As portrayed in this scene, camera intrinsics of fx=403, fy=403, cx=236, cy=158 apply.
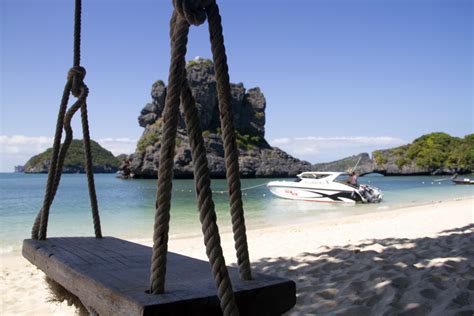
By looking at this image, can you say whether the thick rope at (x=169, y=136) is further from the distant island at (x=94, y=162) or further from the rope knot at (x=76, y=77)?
the distant island at (x=94, y=162)

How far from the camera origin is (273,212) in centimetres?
2022

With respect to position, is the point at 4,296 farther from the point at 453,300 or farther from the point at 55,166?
the point at 453,300

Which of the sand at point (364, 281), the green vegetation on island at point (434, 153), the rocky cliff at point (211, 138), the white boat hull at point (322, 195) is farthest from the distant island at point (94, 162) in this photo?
the sand at point (364, 281)

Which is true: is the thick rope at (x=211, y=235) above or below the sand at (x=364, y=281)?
above

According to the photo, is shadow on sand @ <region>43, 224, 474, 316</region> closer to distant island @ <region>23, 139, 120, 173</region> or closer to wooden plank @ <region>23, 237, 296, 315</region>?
wooden plank @ <region>23, 237, 296, 315</region>

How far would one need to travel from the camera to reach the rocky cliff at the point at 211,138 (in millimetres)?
84500

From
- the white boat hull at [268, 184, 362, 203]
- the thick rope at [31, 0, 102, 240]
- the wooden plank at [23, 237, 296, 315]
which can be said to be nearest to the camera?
the wooden plank at [23, 237, 296, 315]

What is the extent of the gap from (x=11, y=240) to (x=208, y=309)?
501 inches

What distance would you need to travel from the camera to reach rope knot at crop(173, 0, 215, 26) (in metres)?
1.57

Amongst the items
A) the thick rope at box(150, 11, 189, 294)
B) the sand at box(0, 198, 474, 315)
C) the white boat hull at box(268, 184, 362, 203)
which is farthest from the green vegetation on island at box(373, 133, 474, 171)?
the thick rope at box(150, 11, 189, 294)

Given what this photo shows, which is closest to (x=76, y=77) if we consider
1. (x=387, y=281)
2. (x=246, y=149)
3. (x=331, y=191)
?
(x=387, y=281)

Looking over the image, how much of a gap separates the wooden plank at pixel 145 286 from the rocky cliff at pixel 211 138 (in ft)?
247

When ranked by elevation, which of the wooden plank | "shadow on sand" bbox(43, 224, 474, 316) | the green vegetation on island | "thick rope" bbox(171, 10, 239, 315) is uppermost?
the green vegetation on island

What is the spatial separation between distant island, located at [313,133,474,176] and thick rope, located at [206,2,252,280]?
104869 millimetres
